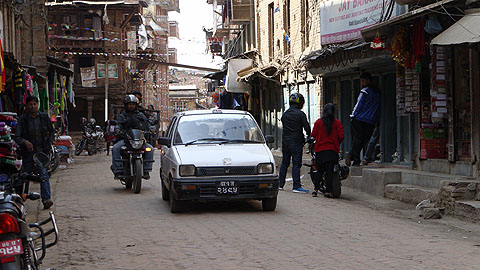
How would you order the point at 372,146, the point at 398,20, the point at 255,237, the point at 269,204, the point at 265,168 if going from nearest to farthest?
the point at 255,237 → the point at 265,168 → the point at 269,204 → the point at 398,20 → the point at 372,146

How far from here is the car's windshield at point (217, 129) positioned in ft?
38.2

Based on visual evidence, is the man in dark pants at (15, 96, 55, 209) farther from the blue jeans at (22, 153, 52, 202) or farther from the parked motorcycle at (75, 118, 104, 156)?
the parked motorcycle at (75, 118, 104, 156)

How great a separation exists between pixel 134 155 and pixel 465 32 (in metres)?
7.00

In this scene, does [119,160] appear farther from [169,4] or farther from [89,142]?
[169,4]

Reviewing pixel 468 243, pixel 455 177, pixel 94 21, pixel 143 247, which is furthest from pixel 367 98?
pixel 94 21

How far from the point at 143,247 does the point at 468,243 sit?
3.68 meters

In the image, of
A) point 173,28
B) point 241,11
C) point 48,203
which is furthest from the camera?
point 173,28

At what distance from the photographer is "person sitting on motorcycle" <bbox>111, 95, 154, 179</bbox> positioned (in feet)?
48.0

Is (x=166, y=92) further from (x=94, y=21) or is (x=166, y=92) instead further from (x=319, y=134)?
(x=319, y=134)

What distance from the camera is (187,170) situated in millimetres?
10594

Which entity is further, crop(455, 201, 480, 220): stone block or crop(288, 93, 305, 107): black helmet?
crop(288, 93, 305, 107): black helmet

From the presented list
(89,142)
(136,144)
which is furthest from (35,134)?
(89,142)

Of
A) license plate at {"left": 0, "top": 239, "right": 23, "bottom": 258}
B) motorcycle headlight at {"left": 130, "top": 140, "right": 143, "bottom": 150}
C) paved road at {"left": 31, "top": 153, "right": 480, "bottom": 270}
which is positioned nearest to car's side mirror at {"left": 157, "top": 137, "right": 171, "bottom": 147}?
paved road at {"left": 31, "top": 153, "right": 480, "bottom": 270}

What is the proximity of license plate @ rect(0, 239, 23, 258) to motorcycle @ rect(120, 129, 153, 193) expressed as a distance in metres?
9.22
